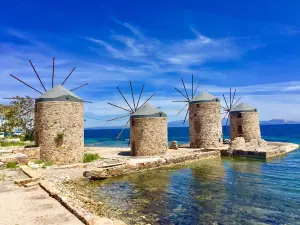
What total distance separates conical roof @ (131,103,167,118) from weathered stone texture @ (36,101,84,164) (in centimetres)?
545

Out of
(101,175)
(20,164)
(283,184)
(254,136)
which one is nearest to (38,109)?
(20,164)

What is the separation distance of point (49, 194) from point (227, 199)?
20.5ft

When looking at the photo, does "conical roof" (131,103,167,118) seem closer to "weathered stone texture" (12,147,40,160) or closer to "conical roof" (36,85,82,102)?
"conical roof" (36,85,82,102)

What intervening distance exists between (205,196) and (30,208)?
6184 millimetres

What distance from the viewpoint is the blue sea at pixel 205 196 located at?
295 inches

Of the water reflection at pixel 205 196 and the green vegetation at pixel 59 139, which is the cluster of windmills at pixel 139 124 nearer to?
the green vegetation at pixel 59 139

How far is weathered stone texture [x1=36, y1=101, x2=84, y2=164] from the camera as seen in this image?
48.0 ft

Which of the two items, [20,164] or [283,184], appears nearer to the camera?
[283,184]

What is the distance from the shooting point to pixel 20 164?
1315 centimetres

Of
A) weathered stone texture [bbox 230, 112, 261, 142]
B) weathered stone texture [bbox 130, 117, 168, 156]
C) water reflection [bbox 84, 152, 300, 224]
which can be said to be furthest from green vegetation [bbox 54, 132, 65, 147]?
weathered stone texture [bbox 230, 112, 261, 142]

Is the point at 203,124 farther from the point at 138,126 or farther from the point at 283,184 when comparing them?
the point at 283,184

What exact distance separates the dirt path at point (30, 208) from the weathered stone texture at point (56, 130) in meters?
5.81

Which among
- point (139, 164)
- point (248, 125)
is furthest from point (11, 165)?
point (248, 125)

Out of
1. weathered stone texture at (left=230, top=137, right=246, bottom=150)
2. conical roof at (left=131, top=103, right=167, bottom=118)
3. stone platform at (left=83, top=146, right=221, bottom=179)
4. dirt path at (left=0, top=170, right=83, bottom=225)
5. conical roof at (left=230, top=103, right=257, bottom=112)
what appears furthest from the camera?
conical roof at (left=230, top=103, right=257, bottom=112)
